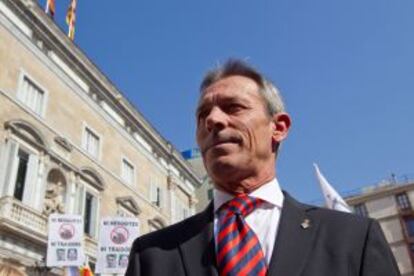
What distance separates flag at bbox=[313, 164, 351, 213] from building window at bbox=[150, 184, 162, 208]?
17447 millimetres

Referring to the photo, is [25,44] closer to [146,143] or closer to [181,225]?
[146,143]

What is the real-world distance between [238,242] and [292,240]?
0.74 ft

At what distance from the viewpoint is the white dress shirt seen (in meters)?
1.83

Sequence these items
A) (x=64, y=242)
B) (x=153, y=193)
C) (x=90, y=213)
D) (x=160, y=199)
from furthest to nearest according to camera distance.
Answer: (x=160, y=199), (x=153, y=193), (x=90, y=213), (x=64, y=242)

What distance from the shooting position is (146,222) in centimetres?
2488

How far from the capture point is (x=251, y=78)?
7.44 ft

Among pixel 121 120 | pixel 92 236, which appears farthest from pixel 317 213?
pixel 121 120

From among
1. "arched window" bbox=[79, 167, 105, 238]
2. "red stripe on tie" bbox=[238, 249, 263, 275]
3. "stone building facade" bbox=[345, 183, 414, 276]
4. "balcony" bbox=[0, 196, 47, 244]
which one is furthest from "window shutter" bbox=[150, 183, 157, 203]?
"stone building facade" bbox=[345, 183, 414, 276]

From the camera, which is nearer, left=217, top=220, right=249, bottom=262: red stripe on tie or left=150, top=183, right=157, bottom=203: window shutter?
left=217, top=220, right=249, bottom=262: red stripe on tie

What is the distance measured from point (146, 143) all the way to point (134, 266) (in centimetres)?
2518

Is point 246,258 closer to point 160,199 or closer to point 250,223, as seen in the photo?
point 250,223

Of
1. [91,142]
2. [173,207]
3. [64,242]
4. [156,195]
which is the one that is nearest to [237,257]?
[64,242]

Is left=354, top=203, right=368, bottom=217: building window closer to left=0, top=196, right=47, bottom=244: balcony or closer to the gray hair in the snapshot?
left=0, top=196, right=47, bottom=244: balcony

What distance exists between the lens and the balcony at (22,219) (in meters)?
14.4
